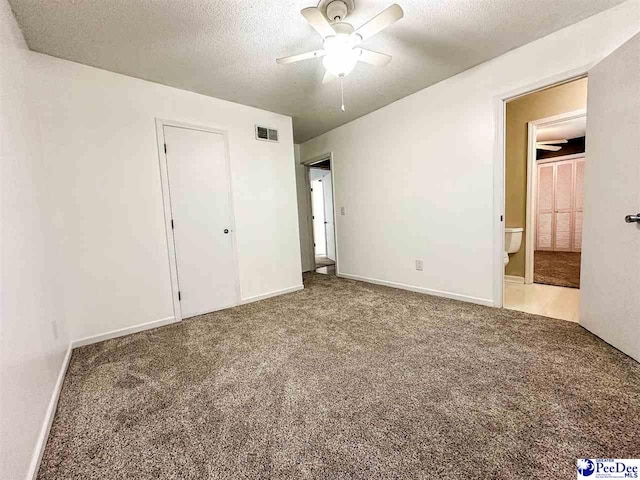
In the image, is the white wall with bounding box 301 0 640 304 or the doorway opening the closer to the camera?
the white wall with bounding box 301 0 640 304

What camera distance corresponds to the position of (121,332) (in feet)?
8.21

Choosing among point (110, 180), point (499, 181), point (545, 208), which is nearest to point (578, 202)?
point (545, 208)

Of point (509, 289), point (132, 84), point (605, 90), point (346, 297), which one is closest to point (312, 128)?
point (132, 84)

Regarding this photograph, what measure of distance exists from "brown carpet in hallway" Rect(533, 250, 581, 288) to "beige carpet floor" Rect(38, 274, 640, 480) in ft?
5.54

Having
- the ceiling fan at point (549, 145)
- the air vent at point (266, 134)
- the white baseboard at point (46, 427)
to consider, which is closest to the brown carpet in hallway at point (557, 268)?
the ceiling fan at point (549, 145)

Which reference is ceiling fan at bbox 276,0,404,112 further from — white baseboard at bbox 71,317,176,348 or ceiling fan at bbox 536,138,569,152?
ceiling fan at bbox 536,138,569,152

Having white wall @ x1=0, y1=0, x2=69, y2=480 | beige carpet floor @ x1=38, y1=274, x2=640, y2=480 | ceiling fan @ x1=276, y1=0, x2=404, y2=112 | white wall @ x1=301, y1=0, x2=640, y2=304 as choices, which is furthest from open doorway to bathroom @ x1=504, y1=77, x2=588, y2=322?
white wall @ x1=0, y1=0, x2=69, y2=480

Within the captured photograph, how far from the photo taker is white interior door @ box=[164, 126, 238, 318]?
2.82 m

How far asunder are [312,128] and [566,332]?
12.8 ft

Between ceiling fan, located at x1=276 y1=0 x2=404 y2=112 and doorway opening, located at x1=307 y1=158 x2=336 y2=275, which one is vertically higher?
ceiling fan, located at x1=276 y1=0 x2=404 y2=112

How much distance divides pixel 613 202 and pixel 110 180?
4013 millimetres
